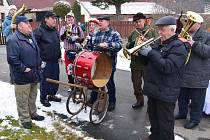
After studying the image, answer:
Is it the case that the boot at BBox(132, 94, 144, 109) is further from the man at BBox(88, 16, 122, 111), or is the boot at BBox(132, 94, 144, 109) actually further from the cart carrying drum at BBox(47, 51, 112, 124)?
the cart carrying drum at BBox(47, 51, 112, 124)

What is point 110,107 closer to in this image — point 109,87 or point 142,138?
point 109,87

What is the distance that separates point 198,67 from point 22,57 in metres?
3.03

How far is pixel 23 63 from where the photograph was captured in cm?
556

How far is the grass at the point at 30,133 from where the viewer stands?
5.43 meters

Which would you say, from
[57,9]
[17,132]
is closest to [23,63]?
[17,132]

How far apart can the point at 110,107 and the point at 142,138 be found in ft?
4.93

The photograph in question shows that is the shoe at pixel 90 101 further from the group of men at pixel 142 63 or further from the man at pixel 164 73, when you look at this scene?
the man at pixel 164 73

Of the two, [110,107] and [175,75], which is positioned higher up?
[175,75]

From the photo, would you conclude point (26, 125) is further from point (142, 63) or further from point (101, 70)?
point (142, 63)

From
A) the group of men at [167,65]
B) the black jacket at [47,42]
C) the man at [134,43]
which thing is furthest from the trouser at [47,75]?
the group of men at [167,65]

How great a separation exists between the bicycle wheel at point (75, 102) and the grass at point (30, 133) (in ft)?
1.76

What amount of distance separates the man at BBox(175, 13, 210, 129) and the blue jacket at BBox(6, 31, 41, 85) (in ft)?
8.70

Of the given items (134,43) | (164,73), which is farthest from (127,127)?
(164,73)

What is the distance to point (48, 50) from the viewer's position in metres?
6.75
